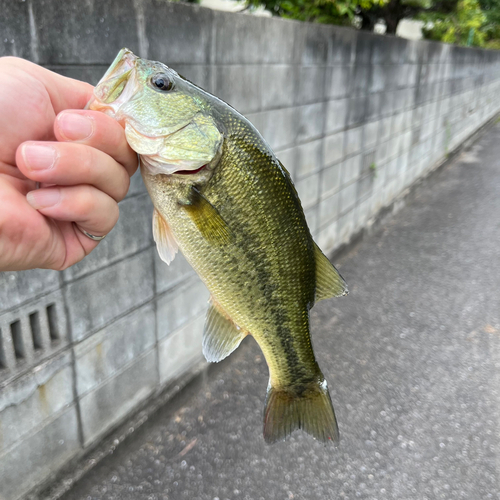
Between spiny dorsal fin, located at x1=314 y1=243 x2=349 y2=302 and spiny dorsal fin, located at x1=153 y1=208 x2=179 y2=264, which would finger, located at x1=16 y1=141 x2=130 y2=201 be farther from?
spiny dorsal fin, located at x1=314 y1=243 x2=349 y2=302

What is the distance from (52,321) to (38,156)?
4.42ft

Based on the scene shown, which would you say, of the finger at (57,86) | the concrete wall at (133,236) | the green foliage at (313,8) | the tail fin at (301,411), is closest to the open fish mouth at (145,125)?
the finger at (57,86)

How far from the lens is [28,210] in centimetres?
120

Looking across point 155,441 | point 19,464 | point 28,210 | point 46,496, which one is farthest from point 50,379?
point 28,210

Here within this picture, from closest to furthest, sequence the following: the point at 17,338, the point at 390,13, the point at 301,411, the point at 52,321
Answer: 1. the point at 301,411
2. the point at 17,338
3. the point at 52,321
4. the point at 390,13

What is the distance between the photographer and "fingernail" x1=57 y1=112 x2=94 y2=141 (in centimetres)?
114

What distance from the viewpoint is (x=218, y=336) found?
1578 mm

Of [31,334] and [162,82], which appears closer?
[162,82]

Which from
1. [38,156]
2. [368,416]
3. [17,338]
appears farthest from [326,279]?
[368,416]

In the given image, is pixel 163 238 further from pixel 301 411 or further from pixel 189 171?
pixel 301 411

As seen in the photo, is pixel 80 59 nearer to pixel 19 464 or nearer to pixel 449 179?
pixel 19 464

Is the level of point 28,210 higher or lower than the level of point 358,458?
higher

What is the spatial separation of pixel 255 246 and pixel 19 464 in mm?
1666

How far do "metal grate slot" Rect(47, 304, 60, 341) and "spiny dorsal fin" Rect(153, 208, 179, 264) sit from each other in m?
1.01
